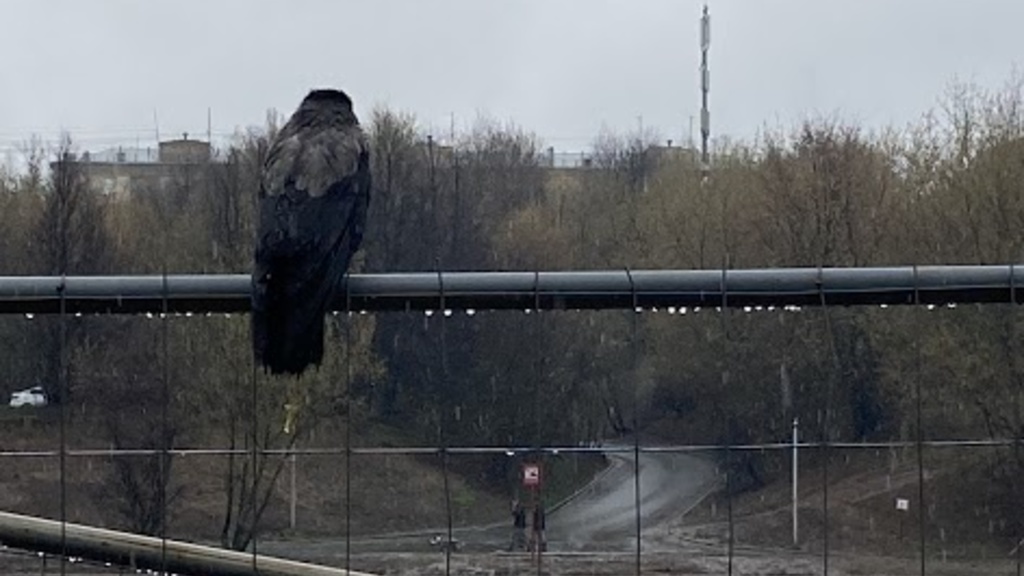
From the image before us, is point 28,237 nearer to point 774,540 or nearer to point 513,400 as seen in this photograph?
point 513,400

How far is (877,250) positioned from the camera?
2614 centimetres

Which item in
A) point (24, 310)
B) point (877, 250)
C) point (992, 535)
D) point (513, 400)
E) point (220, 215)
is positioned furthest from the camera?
point (220, 215)

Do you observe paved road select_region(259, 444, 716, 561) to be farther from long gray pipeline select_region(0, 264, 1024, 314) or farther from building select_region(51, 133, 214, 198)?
building select_region(51, 133, 214, 198)

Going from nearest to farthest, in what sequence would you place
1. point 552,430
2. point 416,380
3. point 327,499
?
point 552,430
point 327,499
point 416,380

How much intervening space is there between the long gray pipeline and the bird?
0.67 feet

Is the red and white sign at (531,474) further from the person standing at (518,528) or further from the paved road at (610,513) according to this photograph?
the person standing at (518,528)

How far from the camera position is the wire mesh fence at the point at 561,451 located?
3.85 meters

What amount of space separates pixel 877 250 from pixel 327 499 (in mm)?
16837

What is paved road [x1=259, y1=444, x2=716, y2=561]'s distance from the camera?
5.27 m

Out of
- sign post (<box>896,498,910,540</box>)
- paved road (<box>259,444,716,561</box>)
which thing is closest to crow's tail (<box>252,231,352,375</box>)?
paved road (<box>259,444,716,561</box>)

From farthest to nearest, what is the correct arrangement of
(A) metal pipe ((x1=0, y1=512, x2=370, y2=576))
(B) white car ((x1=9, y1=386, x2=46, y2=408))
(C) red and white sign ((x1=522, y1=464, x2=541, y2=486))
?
1. (B) white car ((x1=9, y1=386, x2=46, y2=408))
2. (C) red and white sign ((x1=522, y1=464, x2=541, y2=486))
3. (A) metal pipe ((x1=0, y1=512, x2=370, y2=576))

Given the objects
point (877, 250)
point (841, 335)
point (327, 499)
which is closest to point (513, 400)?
point (327, 499)

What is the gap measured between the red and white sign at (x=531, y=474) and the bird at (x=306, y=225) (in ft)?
1.83

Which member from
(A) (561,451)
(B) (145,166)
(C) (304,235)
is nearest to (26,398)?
(C) (304,235)
